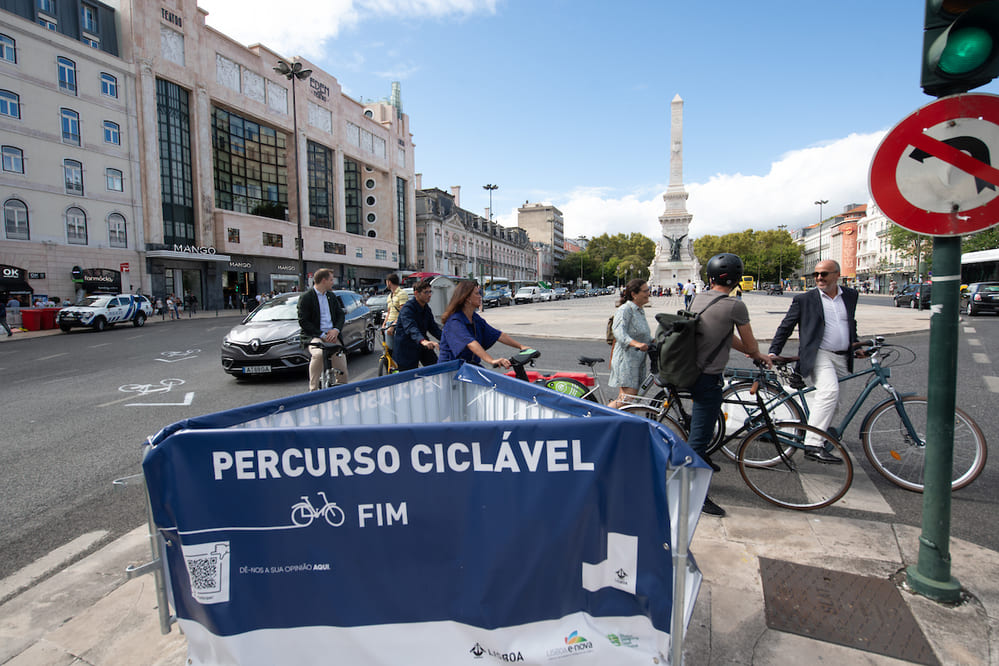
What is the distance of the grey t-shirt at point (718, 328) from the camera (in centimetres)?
367

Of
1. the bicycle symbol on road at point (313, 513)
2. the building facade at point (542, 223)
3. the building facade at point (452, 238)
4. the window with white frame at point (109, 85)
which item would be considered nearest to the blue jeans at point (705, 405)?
the bicycle symbol on road at point (313, 513)

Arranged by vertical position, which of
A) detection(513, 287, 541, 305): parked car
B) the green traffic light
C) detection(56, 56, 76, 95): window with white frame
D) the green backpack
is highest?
detection(56, 56, 76, 95): window with white frame

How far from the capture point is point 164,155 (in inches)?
1414

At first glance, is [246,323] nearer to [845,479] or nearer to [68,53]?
[845,479]

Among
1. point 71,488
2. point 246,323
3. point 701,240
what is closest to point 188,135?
point 246,323

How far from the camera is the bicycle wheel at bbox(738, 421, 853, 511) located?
371 cm

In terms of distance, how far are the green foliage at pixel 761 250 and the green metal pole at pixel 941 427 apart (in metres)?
111

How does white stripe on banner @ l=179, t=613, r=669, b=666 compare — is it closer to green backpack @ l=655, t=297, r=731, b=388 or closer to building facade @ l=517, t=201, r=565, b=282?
green backpack @ l=655, t=297, r=731, b=388

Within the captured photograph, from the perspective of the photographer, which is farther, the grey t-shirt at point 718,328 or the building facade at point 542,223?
the building facade at point 542,223

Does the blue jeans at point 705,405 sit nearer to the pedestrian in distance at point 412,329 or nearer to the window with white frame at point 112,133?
the pedestrian in distance at point 412,329

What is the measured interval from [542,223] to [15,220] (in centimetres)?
11834

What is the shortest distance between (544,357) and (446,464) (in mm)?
9629

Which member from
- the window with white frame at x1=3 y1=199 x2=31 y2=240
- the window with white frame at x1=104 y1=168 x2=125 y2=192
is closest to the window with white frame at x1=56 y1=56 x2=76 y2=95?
the window with white frame at x1=104 y1=168 x2=125 y2=192

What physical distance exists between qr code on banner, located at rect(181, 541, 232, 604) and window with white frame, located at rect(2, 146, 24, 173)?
36.9 meters
